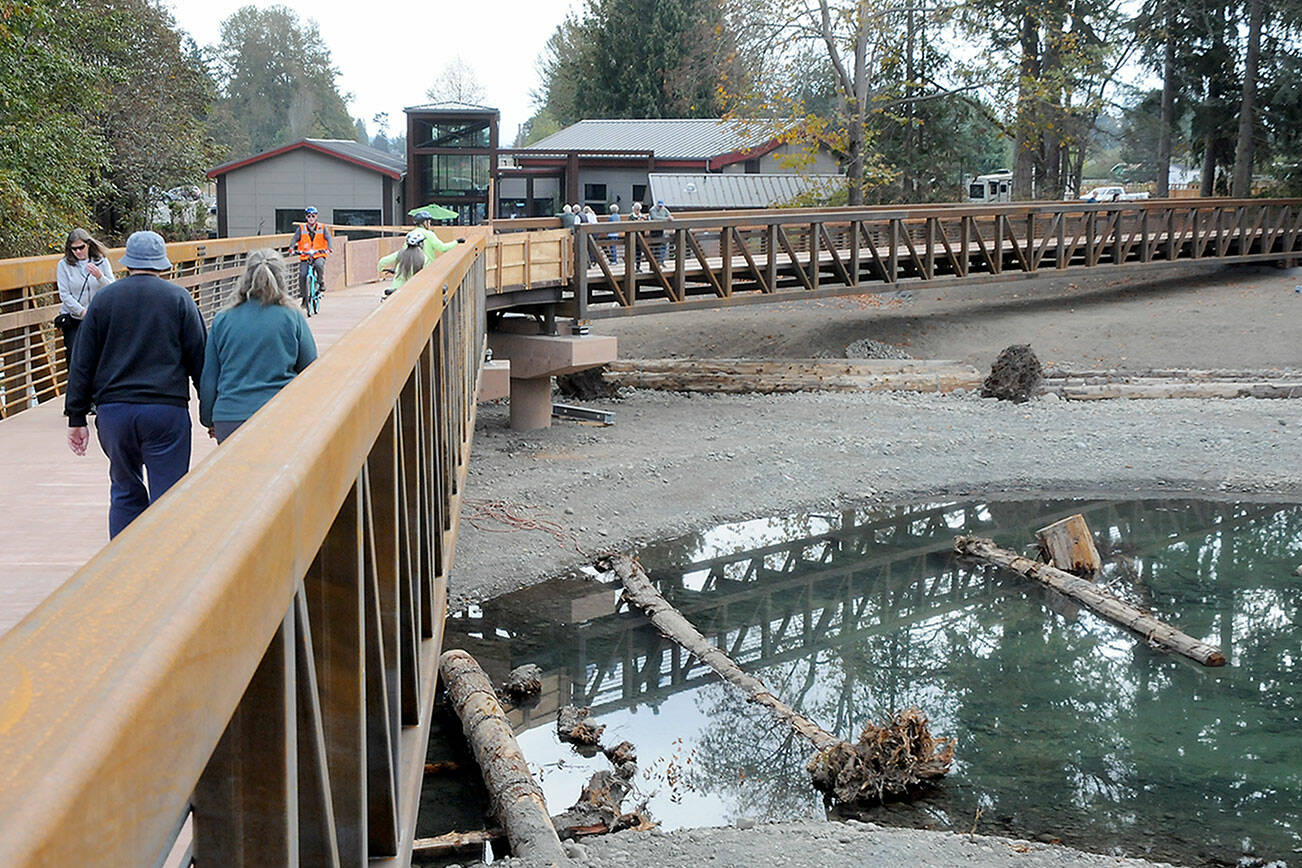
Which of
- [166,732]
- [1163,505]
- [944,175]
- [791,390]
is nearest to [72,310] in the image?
[166,732]

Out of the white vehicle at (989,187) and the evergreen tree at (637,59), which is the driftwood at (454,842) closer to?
the evergreen tree at (637,59)

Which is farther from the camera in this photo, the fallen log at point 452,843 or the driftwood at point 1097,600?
the driftwood at point 1097,600

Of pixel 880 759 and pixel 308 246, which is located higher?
pixel 308 246

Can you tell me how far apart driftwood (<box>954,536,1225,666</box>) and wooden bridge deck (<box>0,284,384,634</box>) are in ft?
28.2

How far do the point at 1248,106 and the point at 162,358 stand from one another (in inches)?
1563

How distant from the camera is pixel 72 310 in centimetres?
995

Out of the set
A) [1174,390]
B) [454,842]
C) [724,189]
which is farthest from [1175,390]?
[724,189]

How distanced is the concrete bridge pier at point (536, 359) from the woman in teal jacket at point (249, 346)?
15.6m

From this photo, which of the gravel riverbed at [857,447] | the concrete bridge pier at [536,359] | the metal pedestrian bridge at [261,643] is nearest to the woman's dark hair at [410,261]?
the gravel riverbed at [857,447]

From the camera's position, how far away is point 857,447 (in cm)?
2061

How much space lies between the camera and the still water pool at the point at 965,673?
9539 millimetres

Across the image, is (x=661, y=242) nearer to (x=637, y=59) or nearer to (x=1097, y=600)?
(x=1097, y=600)

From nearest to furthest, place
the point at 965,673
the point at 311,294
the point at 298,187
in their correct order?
the point at 965,673
the point at 311,294
the point at 298,187

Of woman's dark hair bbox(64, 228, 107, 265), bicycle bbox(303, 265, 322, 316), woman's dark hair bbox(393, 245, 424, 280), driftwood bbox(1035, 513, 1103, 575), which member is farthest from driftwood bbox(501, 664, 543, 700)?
bicycle bbox(303, 265, 322, 316)
